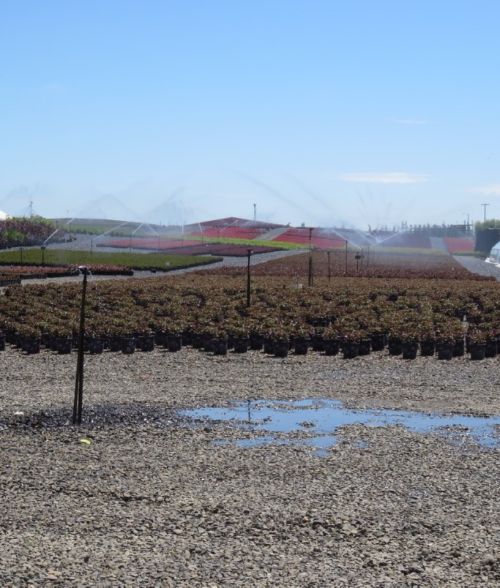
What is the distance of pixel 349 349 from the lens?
32.4m

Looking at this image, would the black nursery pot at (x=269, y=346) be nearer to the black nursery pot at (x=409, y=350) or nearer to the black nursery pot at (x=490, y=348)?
the black nursery pot at (x=409, y=350)

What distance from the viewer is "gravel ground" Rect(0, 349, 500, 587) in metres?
12.4

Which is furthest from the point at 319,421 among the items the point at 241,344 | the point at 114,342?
the point at 114,342

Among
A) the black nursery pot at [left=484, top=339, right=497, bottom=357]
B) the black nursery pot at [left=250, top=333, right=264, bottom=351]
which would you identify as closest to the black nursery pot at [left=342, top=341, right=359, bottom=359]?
the black nursery pot at [left=250, top=333, right=264, bottom=351]

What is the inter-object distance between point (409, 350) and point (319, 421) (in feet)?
36.9

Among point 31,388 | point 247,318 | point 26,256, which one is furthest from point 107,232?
point 31,388

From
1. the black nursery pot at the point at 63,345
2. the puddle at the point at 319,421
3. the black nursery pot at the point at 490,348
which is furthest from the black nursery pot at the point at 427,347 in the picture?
the black nursery pot at the point at 63,345

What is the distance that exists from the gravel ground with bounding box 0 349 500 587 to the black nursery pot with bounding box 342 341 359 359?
6957 millimetres

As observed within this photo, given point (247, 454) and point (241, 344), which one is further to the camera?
point (241, 344)

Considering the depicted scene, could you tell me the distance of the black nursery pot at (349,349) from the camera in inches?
1276

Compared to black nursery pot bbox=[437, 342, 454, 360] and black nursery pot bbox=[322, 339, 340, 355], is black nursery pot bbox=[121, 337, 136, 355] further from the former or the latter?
black nursery pot bbox=[437, 342, 454, 360]

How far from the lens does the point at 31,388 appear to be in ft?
83.8

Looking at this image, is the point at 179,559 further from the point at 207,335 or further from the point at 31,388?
the point at 207,335

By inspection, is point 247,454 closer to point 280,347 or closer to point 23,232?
point 280,347
